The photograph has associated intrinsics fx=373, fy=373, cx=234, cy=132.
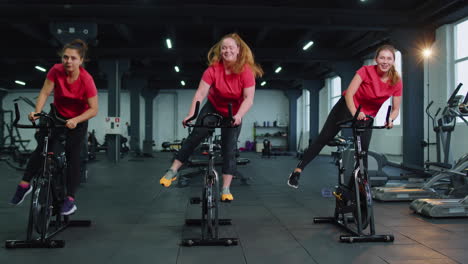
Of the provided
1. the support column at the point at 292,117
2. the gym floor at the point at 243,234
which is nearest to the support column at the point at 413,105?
the gym floor at the point at 243,234

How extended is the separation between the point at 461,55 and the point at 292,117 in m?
11.5

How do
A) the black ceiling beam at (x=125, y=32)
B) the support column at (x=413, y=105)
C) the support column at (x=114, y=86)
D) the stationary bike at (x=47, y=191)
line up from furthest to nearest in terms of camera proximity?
the support column at (x=114, y=86), the black ceiling beam at (x=125, y=32), the support column at (x=413, y=105), the stationary bike at (x=47, y=191)

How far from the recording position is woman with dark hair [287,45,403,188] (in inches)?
114

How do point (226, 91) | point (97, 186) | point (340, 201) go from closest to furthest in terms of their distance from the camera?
point (226, 91) < point (340, 201) < point (97, 186)

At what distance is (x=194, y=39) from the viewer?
1164 centimetres

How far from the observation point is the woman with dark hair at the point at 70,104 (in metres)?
2.84

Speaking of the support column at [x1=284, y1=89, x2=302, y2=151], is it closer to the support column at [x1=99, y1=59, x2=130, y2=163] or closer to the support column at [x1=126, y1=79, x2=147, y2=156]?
the support column at [x1=126, y1=79, x2=147, y2=156]

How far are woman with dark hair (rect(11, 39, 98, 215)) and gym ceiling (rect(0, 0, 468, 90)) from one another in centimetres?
447

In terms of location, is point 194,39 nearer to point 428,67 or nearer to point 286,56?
A: point 286,56

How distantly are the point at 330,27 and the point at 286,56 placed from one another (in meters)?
3.34

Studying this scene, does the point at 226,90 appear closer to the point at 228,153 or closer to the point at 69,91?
the point at 228,153

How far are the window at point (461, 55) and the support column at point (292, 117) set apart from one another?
11.3 metres

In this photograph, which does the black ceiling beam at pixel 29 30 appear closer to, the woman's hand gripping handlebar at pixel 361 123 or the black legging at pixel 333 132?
the black legging at pixel 333 132

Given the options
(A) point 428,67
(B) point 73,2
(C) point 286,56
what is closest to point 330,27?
(A) point 428,67
